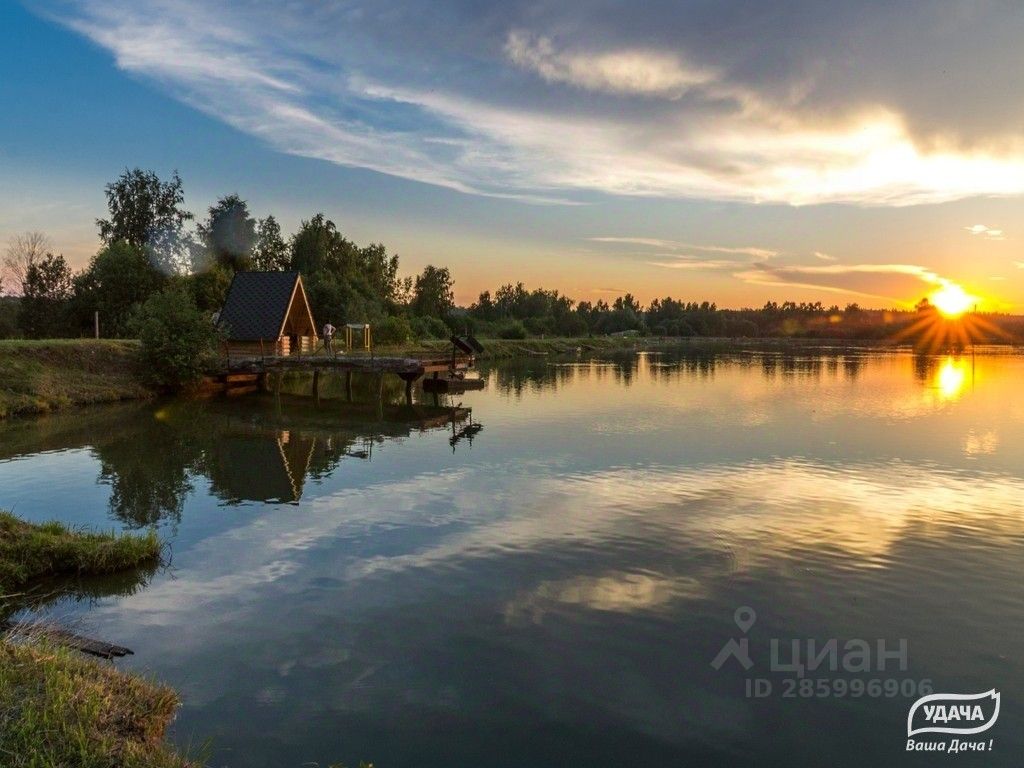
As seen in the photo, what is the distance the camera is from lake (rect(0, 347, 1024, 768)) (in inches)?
277

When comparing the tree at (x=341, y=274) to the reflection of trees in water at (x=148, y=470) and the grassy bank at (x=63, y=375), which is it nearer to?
the grassy bank at (x=63, y=375)

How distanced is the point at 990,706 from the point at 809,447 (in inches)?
578

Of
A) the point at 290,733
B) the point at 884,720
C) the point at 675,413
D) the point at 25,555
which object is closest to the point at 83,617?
the point at 25,555

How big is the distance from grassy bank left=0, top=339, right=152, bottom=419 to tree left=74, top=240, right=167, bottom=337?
11639 millimetres

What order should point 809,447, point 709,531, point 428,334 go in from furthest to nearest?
point 428,334 → point 809,447 → point 709,531

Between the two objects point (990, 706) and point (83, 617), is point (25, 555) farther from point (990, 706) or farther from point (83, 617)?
point (990, 706)

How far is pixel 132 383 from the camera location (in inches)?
1254

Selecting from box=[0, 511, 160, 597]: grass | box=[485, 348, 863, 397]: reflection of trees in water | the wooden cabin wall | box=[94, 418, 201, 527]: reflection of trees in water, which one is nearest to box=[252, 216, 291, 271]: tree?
box=[485, 348, 863, 397]: reflection of trees in water

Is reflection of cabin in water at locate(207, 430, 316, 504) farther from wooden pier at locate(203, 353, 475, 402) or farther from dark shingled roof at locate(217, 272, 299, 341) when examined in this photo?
dark shingled roof at locate(217, 272, 299, 341)

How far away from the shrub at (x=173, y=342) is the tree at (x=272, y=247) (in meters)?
37.9

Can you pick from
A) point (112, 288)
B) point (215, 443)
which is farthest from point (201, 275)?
point (215, 443)

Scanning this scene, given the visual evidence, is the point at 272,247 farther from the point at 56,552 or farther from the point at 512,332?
the point at 56,552

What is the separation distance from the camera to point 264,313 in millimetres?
37750

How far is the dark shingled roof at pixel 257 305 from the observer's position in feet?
122
